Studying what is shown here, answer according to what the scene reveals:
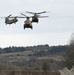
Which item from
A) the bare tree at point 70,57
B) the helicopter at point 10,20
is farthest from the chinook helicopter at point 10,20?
the bare tree at point 70,57

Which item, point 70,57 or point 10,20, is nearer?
point 10,20

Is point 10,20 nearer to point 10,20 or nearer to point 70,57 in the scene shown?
point 10,20

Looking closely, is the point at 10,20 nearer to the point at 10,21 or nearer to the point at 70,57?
the point at 10,21

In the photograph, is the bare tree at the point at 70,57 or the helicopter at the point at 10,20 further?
the bare tree at the point at 70,57

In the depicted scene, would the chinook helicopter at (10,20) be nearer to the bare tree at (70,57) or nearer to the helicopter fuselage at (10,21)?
the helicopter fuselage at (10,21)

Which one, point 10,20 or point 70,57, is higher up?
point 10,20

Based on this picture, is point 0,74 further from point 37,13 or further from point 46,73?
point 37,13

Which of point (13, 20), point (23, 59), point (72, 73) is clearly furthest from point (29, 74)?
point (23, 59)

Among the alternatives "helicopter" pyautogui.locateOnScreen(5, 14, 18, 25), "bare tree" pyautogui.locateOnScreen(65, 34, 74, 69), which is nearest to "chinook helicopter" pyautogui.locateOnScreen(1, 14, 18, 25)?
"helicopter" pyautogui.locateOnScreen(5, 14, 18, 25)

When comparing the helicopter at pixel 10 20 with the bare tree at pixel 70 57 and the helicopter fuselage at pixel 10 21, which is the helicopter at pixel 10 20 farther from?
the bare tree at pixel 70 57

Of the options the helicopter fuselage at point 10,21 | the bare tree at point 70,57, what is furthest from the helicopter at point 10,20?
the bare tree at point 70,57

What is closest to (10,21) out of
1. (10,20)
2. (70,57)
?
(10,20)

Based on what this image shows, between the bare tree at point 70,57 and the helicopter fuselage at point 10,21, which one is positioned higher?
the helicopter fuselage at point 10,21

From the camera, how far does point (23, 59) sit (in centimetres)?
19888
